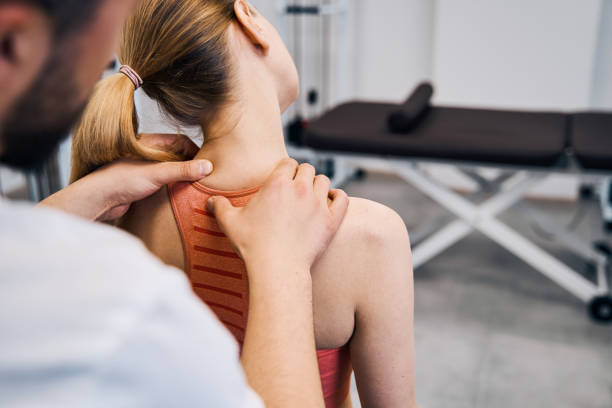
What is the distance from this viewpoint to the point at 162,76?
867mm

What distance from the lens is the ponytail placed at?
2.79 ft

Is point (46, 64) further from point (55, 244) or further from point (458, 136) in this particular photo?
point (458, 136)

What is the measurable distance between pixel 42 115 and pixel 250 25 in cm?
56

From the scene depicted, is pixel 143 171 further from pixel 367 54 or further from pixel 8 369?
pixel 367 54

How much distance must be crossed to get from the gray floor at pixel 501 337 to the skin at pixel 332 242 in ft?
3.48

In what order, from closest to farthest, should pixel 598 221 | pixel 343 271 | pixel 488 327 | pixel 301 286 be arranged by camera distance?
pixel 301 286
pixel 343 271
pixel 488 327
pixel 598 221

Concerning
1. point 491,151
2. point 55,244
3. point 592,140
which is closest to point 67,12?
point 55,244

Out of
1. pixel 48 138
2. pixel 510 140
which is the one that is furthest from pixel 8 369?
pixel 510 140

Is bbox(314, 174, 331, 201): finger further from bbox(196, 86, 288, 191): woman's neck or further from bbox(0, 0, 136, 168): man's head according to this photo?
bbox(0, 0, 136, 168): man's head

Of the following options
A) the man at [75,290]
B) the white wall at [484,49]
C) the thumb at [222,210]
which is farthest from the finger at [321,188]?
the white wall at [484,49]

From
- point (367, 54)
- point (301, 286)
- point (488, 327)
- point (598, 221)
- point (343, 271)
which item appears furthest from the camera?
point (367, 54)

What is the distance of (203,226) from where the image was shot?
89 centimetres

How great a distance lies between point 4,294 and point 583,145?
6.68ft

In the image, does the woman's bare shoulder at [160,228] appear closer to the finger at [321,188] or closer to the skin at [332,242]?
the skin at [332,242]
